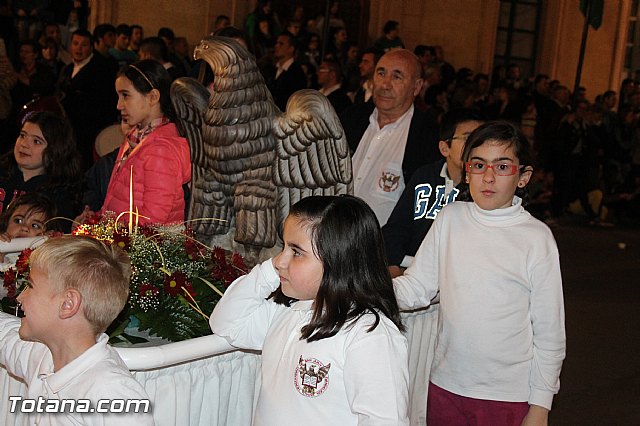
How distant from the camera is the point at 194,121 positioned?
4.53 metres

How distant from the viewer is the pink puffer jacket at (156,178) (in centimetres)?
439

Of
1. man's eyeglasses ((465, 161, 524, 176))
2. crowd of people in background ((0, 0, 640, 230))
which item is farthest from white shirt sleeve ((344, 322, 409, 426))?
crowd of people in background ((0, 0, 640, 230))

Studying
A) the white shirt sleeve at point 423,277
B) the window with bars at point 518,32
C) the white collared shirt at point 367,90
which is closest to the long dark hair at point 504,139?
the white shirt sleeve at point 423,277

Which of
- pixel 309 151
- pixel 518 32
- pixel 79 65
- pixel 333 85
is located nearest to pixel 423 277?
pixel 309 151

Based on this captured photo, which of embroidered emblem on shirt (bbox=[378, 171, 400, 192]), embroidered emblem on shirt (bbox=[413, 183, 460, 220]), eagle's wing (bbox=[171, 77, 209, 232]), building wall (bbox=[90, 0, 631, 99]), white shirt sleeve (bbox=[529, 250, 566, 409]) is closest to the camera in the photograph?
white shirt sleeve (bbox=[529, 250, 566, 409])

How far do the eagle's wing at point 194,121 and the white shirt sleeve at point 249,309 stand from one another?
5.30 ft

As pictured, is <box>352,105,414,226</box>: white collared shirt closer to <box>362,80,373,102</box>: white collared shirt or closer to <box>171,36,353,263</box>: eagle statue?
<box>171,36,353,263</box>: eagle statue

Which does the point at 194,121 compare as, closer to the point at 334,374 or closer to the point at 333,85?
the point at 334,374

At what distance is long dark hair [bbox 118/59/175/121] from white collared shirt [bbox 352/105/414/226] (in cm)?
111

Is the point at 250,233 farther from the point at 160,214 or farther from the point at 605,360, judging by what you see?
the point at 605,360

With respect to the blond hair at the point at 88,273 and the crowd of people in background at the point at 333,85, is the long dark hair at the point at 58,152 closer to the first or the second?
Answer: the blond hair at the point at 88,273

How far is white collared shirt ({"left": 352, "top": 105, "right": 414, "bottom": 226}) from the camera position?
17.4ft
